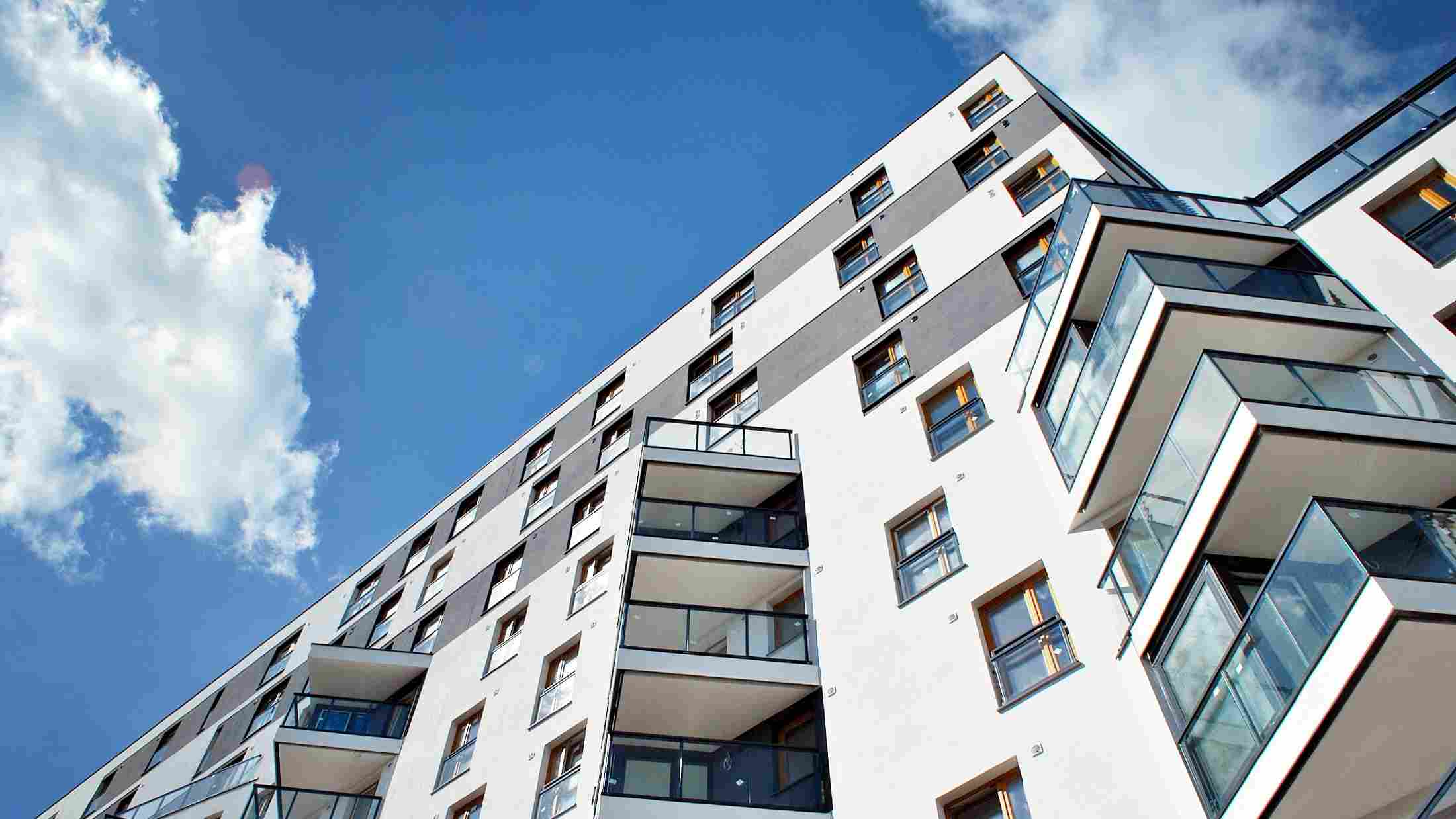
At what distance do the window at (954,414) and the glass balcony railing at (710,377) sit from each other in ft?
21.4

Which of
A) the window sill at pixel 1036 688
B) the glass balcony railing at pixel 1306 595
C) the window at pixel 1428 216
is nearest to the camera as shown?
the glass balcony railing at pixel 1306 595

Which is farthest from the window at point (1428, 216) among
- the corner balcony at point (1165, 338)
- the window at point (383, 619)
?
the window at point (383, 619)

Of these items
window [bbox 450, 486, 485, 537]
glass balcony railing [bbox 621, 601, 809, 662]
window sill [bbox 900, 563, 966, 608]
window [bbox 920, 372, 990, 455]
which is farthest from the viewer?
window [bbox 450, 486, 485, 537]

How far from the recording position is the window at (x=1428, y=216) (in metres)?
10.8

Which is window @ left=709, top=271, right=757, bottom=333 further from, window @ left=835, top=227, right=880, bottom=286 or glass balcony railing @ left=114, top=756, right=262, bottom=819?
glass balcony railing @ left=114, top=756, right=262, bottom=819

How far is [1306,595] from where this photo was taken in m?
6.89

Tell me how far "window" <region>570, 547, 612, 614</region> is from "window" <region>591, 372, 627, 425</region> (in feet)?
18.3

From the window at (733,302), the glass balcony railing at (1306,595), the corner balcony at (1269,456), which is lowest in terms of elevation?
the glass balcony railing at (1306,595)

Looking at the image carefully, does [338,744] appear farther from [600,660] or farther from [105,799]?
[105,799]

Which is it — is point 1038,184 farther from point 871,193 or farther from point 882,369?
point 871,193

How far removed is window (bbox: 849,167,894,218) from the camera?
70.3ft

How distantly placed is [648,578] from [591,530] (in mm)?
4522

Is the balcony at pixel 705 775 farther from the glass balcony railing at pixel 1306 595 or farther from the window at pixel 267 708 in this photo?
the window at pixel 267 708

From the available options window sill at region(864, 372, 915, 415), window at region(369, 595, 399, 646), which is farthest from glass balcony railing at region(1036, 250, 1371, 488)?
window at region(369, 595, 399, 646)
